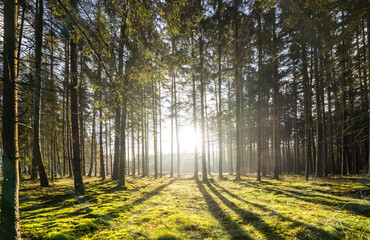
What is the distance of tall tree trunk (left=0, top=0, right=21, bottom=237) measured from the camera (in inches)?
104

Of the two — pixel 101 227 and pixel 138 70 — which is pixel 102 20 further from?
pixel 101 227

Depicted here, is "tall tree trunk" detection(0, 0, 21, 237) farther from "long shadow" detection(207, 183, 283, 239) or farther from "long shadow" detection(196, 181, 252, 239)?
"long shadow" detection(207, 183, 283, 239)

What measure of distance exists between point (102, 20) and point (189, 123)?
13928mm

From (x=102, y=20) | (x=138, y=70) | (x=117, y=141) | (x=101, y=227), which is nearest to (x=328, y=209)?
(x=101, y=227)

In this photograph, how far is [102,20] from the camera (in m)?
3.65

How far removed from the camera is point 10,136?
9.07 feet

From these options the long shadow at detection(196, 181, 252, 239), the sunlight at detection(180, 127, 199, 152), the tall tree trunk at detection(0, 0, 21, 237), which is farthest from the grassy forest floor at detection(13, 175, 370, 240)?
the sunlight at detection(180, 127, 199, 152)

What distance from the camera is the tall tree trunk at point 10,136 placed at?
2.63 meters

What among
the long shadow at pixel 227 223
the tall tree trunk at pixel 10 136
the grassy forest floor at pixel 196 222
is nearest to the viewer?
the tall tree trunk at pixel 10 136

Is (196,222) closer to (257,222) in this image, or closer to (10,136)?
(257,222)

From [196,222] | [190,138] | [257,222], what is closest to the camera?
[257,222]

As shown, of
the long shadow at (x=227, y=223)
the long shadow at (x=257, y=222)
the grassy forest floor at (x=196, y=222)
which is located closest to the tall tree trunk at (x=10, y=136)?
the grassy forest floor at (x=196, y=222)

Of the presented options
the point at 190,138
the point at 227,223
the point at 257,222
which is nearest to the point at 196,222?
the point at 227,223

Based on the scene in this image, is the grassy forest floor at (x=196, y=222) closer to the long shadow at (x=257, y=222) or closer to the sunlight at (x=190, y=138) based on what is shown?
the long shadow at (x=257, y=222)
